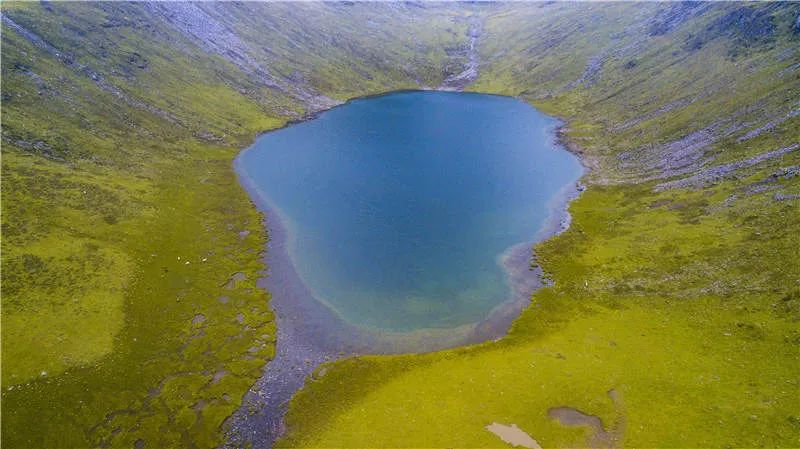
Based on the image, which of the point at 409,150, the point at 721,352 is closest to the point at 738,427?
the point at 721,352

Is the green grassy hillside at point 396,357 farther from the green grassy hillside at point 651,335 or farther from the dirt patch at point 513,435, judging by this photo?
the dirt patch at point 513,435

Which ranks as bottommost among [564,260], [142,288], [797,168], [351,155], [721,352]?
[142,288]

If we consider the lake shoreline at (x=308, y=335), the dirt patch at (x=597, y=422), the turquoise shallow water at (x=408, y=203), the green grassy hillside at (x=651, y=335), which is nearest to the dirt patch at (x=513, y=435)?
the green grassy hillside at (x=651, y=335)

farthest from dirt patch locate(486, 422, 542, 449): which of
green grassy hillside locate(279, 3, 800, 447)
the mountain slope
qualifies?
the mountain slope

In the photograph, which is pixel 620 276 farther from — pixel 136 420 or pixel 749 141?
pixel 136 420

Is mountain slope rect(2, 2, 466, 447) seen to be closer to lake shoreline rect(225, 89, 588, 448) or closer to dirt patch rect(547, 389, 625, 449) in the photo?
lake shoreline rect(225, 89, 588, 448)

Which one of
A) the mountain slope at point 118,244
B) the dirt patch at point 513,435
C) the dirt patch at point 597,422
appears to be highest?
the dirt patch at point 597,422
